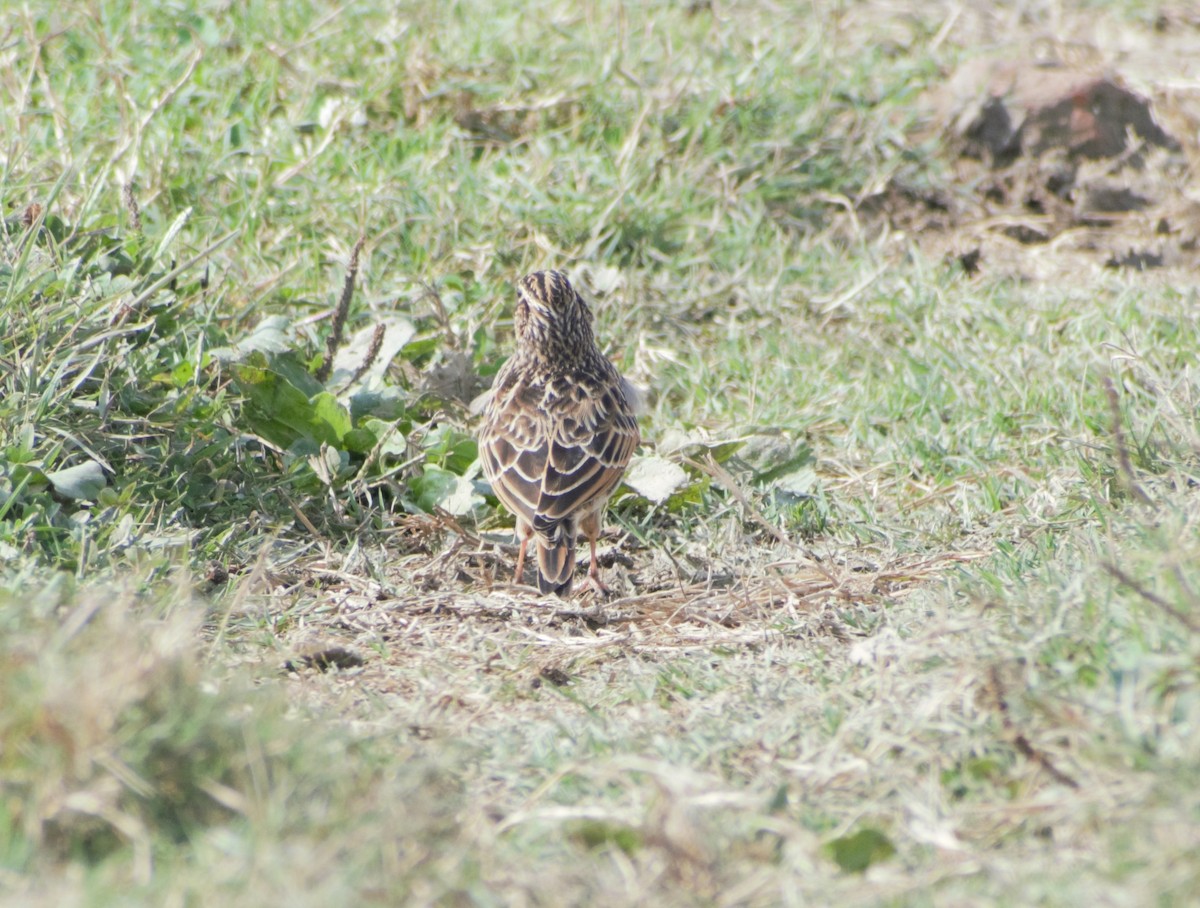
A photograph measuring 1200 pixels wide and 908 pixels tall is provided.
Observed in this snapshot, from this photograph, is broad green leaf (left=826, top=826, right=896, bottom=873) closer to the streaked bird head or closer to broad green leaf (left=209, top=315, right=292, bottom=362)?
the streaked bird head

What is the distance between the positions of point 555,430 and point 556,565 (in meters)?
0.52

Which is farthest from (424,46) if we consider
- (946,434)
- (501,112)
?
(946,434)

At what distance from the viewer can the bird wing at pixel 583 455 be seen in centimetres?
467

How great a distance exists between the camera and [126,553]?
4098 millimetres

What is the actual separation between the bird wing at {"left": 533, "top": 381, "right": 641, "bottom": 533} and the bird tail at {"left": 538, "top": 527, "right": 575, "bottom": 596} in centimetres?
5

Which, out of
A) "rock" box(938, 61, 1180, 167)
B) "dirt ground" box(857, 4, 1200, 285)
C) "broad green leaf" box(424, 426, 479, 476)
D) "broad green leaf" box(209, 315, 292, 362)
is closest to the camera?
"broad green leaf" box(209, 315, 292, 362)

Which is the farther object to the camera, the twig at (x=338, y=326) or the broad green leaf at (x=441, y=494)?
the twig at (x=338, y=326)

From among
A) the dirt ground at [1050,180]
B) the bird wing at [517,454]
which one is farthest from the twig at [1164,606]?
the dirt ground at [1050,180]

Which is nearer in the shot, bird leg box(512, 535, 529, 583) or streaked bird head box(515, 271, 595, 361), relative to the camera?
bird leg box(512, 535, 529, 583)

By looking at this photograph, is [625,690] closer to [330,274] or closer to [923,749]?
[923,749]

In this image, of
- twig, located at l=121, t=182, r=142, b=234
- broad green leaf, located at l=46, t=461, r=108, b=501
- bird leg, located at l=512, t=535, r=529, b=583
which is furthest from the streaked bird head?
broad green leaf, located at l=46, t=461, r=108, b=501

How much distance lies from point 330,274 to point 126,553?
2338 millimetres

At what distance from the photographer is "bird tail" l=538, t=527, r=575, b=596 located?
461cm

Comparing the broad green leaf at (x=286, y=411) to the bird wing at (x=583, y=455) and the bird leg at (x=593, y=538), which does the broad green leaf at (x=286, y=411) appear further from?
the bird leg at (x=593, y=538)
